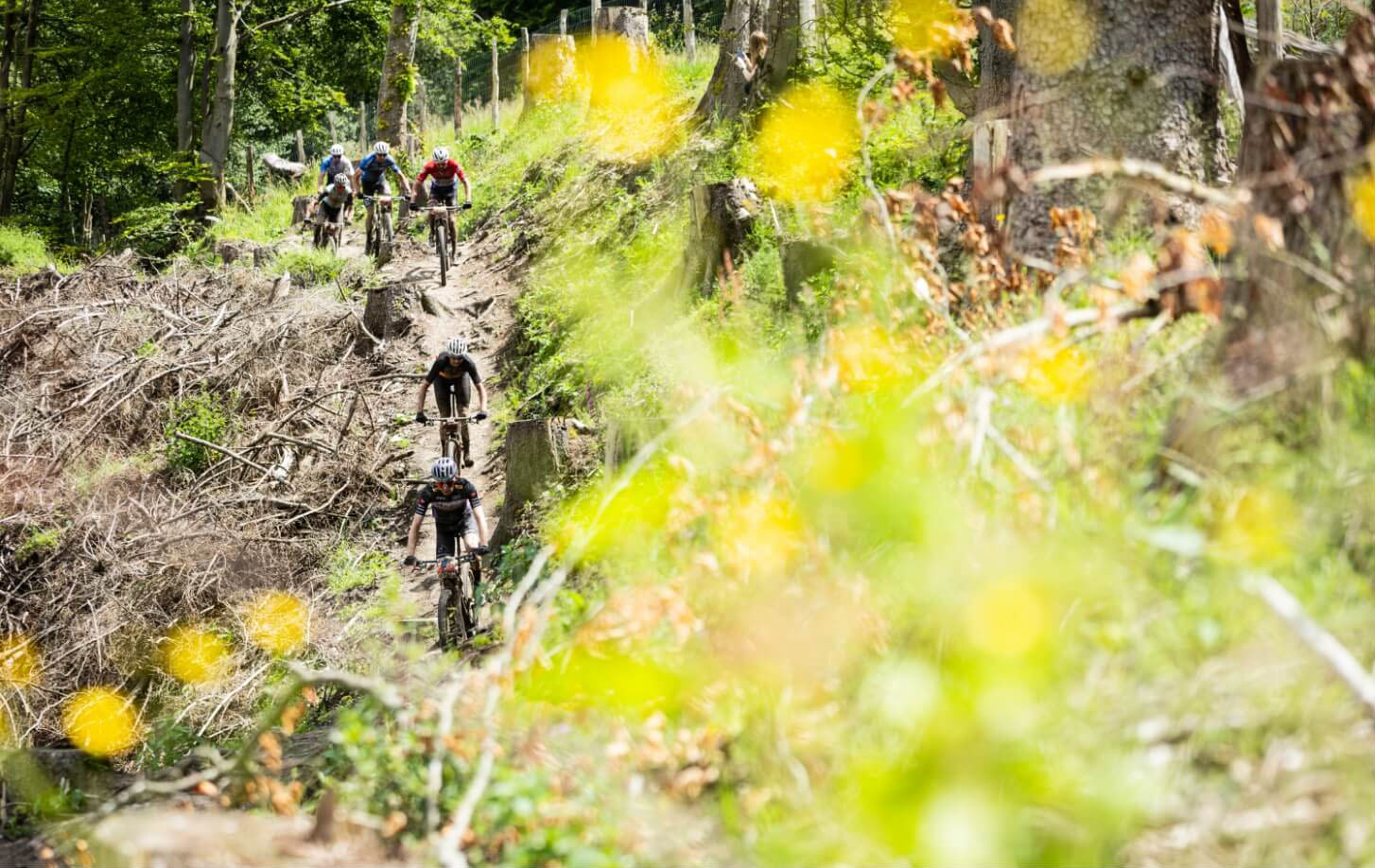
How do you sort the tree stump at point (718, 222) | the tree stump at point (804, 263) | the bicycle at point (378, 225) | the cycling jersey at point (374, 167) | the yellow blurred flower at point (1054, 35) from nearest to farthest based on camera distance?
the yellow blurred flower at point (1054, 35)
the tree stump at point (804, 263)
the tree stump at point (718, 222)
the cycling jersey at point (374, 167)
the bicycle at point (378, 225)

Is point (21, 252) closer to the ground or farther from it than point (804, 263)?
closer to the ground

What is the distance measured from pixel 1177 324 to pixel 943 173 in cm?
564

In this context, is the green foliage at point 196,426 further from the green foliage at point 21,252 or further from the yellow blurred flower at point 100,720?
the green foliage at point 21,252

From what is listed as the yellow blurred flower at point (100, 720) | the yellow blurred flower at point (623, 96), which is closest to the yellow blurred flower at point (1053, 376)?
the yellow blurred flower at point (100, 720)

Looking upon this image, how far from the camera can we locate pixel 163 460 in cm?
1294

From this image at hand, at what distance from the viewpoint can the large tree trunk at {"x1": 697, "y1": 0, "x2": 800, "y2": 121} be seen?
13.2 metres

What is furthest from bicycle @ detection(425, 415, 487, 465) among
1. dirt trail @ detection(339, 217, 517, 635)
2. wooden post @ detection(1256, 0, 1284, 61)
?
wooden post @ detection(1256, 0, 1284, 61)

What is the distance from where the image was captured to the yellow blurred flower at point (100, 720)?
9539 mm

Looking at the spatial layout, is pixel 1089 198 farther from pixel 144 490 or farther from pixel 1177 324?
pixel 144 490

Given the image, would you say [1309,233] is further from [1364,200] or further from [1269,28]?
[1269,28]

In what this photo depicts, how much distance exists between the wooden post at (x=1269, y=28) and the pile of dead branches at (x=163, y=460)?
8.59m

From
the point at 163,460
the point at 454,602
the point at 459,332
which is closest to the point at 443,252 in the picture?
the point at 459,332

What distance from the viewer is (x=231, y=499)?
11875 millimetres

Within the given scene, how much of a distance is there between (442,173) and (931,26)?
38.4ft
